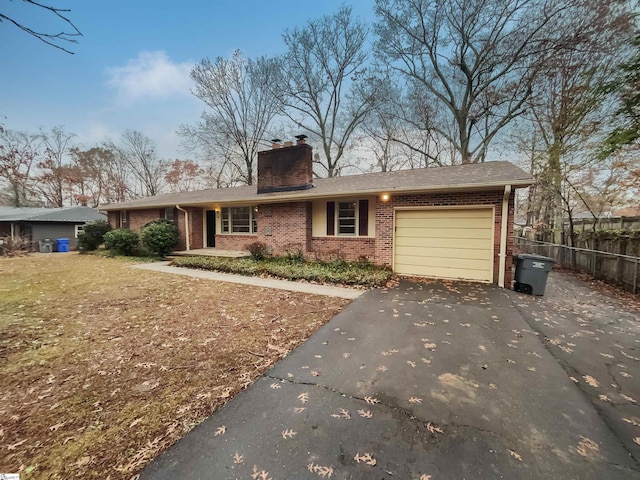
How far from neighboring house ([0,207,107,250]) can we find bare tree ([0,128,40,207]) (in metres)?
1.92

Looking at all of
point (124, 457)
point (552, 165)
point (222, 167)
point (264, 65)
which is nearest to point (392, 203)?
point (124, 457)

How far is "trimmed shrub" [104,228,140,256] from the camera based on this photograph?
537 inches

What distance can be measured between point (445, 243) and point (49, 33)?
845 centimetres

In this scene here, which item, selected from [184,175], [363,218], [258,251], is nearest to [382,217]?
[363,218]

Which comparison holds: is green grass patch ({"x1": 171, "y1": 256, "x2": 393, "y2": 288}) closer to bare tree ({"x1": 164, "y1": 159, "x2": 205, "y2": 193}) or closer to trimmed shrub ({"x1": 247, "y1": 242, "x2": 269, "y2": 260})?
trimmed shrub ({"x1": 247, "y1": 242, "x2": 269, "y2": 260})

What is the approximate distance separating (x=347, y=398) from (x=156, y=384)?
211cm

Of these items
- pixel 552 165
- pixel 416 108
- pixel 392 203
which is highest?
pixel 416 108

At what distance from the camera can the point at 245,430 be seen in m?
2.13

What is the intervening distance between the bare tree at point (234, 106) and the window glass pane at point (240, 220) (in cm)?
1031

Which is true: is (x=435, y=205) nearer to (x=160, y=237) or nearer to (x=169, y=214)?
(x=160, y=237)

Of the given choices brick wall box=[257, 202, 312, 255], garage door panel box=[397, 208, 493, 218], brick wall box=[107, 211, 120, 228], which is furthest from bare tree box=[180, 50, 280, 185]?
garage door panel box=[397, 208, 493, 218]

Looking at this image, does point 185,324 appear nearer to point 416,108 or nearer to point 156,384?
point 156,384

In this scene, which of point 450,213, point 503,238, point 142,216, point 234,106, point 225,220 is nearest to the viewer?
point 503,238

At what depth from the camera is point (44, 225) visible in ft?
58.9
